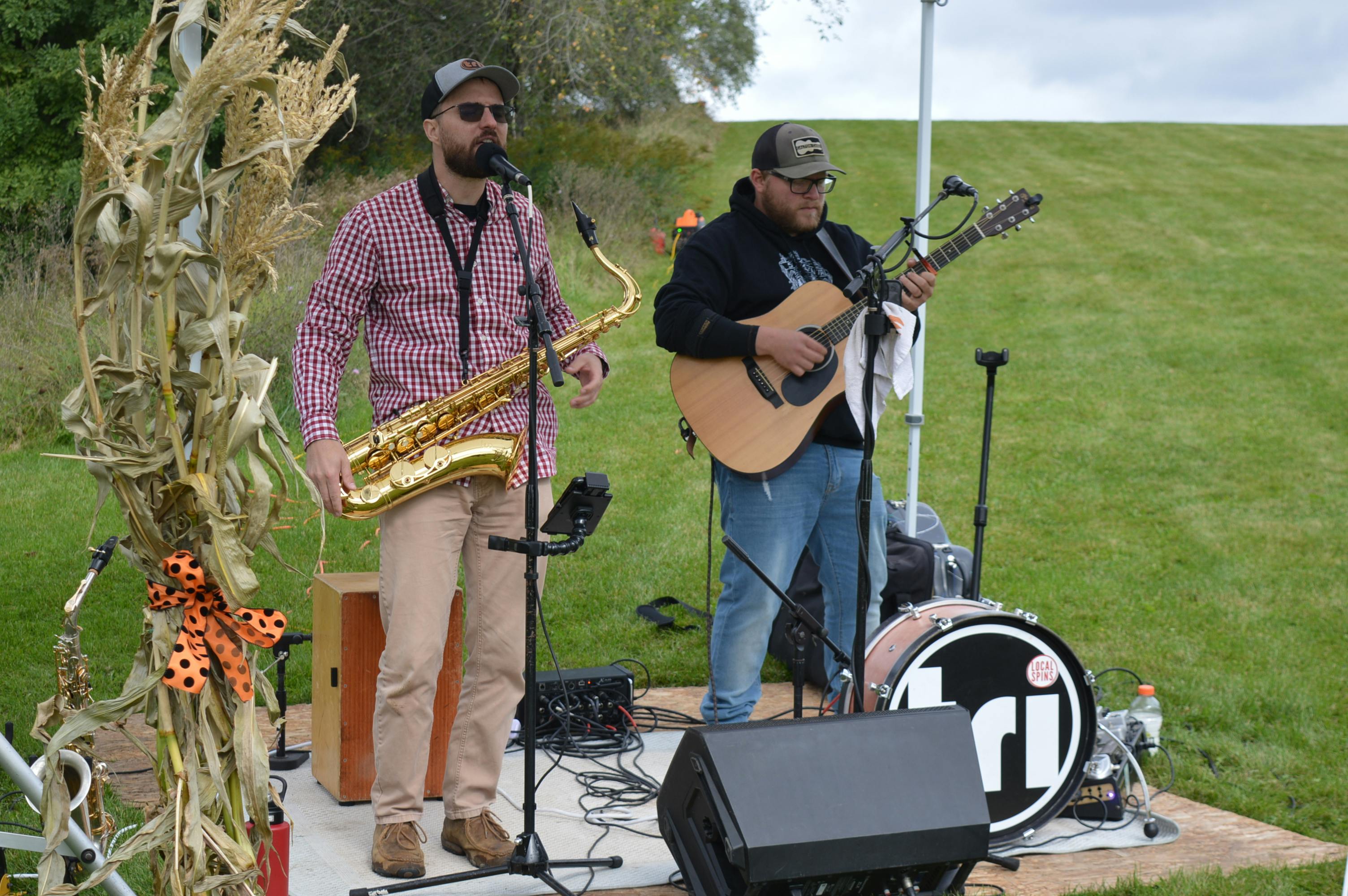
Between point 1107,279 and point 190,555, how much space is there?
1589 centimetres

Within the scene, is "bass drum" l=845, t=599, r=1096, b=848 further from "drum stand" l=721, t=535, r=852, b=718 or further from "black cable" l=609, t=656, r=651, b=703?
"black cable" l=609, t=656, r=651, b=703

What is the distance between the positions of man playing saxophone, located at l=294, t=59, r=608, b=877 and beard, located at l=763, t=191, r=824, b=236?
0.81m

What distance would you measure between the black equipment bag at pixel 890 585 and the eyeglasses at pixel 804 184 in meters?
1.46

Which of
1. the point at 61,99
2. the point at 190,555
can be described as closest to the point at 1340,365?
the point at 190,555

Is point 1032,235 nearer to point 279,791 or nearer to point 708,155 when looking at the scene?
point 708,155

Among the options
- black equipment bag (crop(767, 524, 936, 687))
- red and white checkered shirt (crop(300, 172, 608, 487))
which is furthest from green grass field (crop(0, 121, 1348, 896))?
red and white checkered shirt (crop(300, 172, 608, 487))

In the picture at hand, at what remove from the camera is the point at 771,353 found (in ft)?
12.9

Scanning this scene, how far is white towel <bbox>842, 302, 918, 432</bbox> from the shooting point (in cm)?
360

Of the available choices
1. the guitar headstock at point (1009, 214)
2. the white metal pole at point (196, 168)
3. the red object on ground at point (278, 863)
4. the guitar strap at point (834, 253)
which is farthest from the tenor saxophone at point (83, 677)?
the guitar headstock at point (1009, 214)

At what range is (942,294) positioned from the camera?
15914mm

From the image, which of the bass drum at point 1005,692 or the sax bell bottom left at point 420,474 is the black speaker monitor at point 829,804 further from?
the sax bell bottom left at point 420,474

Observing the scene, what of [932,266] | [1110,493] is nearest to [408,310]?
[932,266]

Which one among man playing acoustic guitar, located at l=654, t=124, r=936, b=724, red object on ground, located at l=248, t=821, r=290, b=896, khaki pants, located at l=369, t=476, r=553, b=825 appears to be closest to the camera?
red object on ground, located at l=248, t=821, r=290, b=896

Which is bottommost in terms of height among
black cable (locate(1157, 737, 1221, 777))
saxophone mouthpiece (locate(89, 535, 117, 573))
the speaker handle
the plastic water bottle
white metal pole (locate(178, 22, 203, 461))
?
black cable (locate(1157, 737, 1221, 777))
